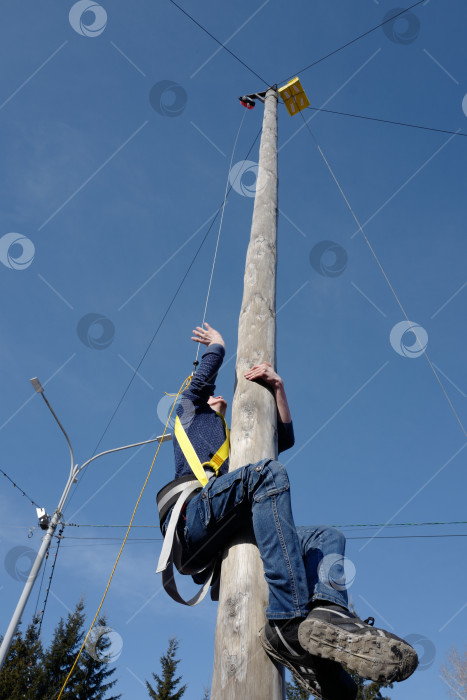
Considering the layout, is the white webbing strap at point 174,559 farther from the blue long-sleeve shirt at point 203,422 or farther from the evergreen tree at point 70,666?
the evergreen tree at point 70,666

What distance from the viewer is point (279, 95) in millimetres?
6832

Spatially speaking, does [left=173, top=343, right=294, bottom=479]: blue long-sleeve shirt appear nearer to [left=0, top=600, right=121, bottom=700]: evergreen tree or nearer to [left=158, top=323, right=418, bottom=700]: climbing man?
[left=158, top=323, right=418, bottom=700]: climbing man

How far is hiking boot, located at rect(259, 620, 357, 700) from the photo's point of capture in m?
1.91

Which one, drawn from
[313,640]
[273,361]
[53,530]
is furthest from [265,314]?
[53,530]

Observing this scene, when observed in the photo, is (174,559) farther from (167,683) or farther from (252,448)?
(167,683)

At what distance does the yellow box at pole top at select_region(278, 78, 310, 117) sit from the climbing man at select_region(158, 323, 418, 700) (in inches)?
202

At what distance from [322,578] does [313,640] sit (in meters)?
0.34

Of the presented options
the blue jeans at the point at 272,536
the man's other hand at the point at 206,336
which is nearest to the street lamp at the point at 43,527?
the man's other hand at the point at 206,336

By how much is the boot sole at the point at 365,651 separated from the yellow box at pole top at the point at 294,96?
6.63 m

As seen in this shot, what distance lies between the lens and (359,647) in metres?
1.76

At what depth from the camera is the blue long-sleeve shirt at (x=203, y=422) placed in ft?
9.79

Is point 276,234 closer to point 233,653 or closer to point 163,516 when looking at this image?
point 163,516

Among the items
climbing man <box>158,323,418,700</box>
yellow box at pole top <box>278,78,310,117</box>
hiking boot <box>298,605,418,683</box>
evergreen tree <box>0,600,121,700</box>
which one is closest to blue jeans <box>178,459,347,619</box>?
climbing man <box>158,323,418,700</box>

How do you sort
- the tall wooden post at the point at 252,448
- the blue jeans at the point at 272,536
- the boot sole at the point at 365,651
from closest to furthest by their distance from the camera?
the boot sole at the point at 365,651
the tall wooden post at the point at 252,448
the blue jeans at the point at 272,536
